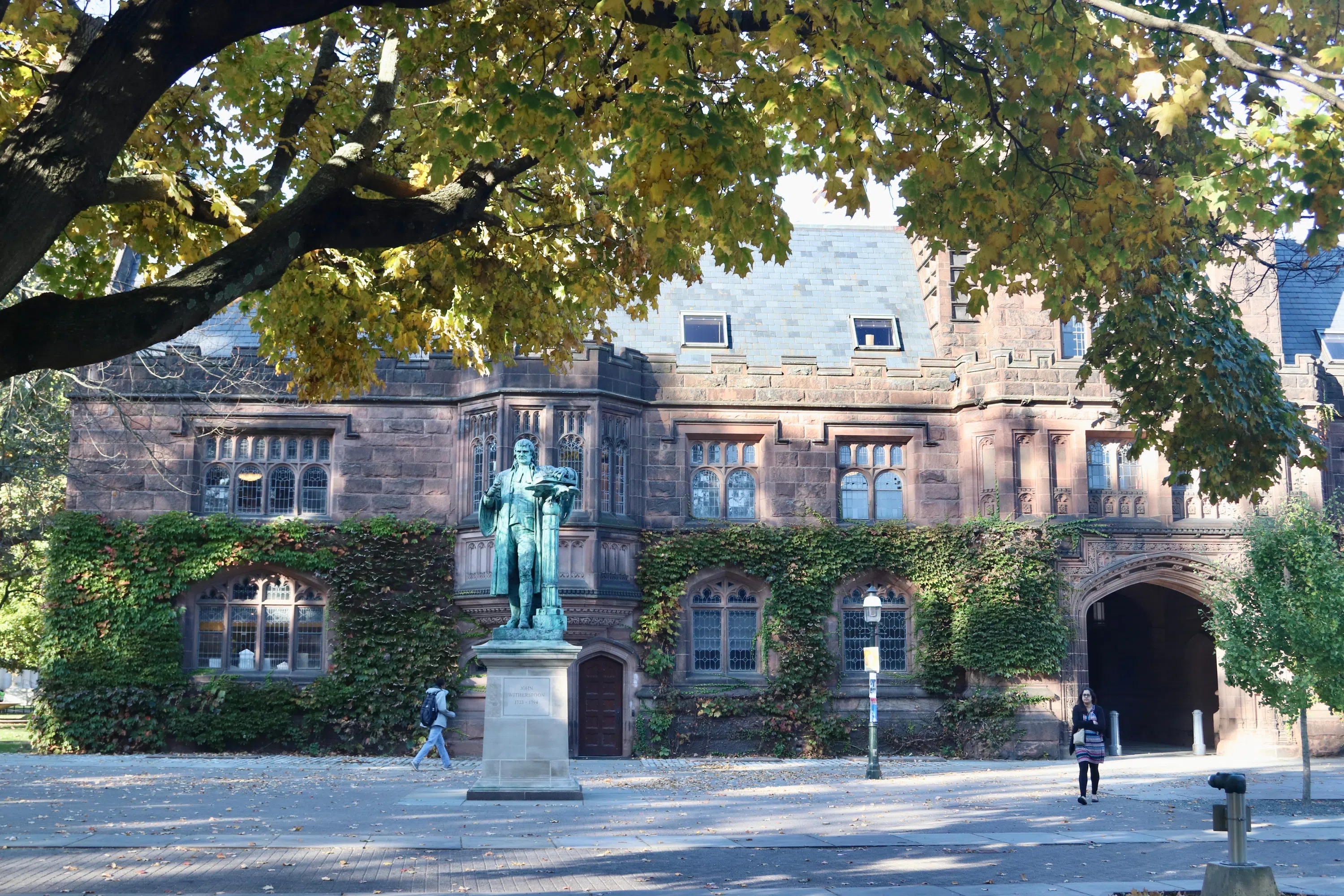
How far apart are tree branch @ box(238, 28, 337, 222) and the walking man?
12378mm

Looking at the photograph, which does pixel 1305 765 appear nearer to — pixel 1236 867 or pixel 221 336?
pixel 1236 867

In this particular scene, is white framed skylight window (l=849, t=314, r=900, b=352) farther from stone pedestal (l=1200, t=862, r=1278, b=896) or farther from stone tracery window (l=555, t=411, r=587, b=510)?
stone pedestal (l=1200, t=862, r=1278, b=896)

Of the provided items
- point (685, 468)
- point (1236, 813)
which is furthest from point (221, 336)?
point (1236, 813)

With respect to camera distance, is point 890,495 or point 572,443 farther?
point 890,495

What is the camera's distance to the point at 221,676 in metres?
24.9

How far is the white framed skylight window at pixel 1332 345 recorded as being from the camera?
29531 mm

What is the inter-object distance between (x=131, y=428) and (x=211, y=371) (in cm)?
183

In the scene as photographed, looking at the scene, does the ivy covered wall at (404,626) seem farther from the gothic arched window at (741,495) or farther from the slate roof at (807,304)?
the slate roof at (807,304)

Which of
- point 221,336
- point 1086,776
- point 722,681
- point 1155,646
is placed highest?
point 221,336

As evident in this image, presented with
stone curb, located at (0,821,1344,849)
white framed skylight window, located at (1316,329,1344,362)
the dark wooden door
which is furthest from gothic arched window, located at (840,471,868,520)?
stone curb, located at (0,821,1344,849)

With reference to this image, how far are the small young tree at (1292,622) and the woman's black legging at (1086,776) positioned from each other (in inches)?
99.1

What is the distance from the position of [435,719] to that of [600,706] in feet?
17.8

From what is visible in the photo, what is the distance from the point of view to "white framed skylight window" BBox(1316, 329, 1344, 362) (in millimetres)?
29531

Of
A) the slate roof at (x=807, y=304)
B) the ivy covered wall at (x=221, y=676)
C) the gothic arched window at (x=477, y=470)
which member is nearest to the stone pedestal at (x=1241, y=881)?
the ivy covered wall at (x=221, y=676)
